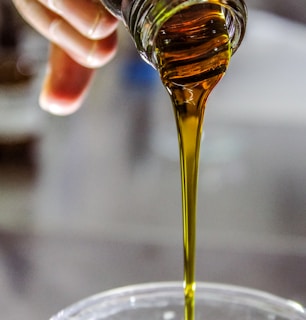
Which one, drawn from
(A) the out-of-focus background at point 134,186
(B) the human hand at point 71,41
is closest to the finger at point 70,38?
(B) the human hand at point 71,41

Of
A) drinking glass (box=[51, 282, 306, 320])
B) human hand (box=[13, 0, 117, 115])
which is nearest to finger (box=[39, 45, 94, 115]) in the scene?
human hand (box=[13, 0, 117, 115])

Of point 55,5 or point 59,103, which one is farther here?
point 59,103

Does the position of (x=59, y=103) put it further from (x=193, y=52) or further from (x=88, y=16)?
(x=193, y=52)

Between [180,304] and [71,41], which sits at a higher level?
[71,41]

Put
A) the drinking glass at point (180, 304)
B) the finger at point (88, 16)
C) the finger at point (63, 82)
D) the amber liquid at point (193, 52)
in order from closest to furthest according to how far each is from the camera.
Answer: the amber liquid at point (193, 52) < the drinking glass at point (180, 304) < the finger at point (88, 16) < the finger at point (63, 82)

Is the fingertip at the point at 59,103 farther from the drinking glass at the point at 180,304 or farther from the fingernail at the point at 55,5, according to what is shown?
the drinking glass at the point at 180,304

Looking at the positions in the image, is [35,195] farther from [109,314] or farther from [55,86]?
[109,314]

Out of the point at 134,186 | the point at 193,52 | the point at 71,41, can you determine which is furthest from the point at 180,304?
the point at 134,186

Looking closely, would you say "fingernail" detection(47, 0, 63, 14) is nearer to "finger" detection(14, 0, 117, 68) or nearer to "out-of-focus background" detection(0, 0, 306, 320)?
"finger" detection(14, 0, 117, 68)
